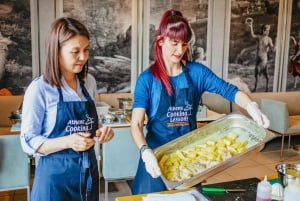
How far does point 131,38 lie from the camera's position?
187 inches

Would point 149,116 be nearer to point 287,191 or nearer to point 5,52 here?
point 287,191

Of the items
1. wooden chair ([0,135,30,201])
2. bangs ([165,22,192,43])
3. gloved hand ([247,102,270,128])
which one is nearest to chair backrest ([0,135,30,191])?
wooden chair ([0,135,30,201])

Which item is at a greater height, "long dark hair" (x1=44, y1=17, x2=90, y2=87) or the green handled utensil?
"long dark hair" (x1=44, y1=17, x2=90, y2=87)

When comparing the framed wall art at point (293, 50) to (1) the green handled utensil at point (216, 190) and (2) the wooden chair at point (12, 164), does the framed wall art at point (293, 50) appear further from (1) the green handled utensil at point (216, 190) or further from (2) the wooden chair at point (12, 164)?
(1) the green handled utensil at point (216, 190)

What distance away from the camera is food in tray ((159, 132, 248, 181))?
1441 mm

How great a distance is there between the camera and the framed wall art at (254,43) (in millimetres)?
5246

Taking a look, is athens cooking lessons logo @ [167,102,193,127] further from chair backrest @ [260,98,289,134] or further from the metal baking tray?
chair backrest @ [260,98,289,134]

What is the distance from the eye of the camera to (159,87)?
1.73 metres

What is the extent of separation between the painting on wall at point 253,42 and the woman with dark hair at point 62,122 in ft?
13.5

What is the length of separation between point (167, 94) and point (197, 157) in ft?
1.18

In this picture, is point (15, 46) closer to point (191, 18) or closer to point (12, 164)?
point (12, 164)

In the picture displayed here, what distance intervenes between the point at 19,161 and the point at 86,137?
1434mm

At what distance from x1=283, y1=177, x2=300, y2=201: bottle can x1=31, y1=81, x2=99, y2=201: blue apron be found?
2.69 feet

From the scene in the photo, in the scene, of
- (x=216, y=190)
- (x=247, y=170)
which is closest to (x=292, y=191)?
(x=216, y=190)
